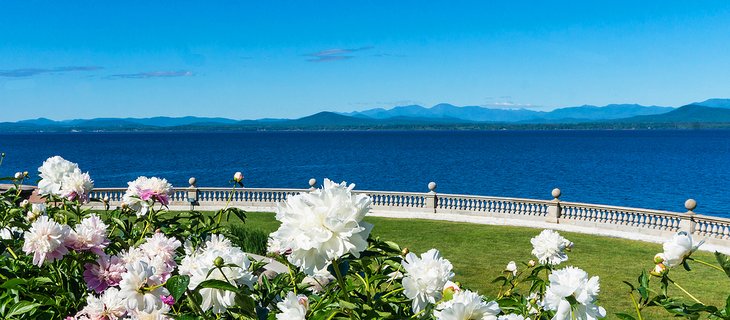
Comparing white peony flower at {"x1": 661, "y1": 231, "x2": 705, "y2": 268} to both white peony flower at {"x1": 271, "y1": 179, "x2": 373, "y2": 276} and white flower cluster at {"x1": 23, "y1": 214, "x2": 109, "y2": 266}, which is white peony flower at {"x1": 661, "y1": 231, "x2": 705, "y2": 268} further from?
white flower cluster at {"x1": 23, "y1": 214, "x2": 109, "y2": 266}

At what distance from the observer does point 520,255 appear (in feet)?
50.9

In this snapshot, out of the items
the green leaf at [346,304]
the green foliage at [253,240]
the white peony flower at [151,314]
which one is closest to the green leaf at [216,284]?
the white peony flower at [151,314]

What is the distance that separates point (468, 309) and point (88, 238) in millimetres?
1755

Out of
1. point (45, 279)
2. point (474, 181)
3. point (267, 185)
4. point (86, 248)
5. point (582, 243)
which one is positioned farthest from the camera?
point (474, 181)

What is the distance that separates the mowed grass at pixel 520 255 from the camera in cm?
1195

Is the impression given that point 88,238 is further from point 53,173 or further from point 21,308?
point 53,173

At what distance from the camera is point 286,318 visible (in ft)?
6.68

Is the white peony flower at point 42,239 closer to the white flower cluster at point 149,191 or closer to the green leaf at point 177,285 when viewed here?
the green leaf at point 177,285

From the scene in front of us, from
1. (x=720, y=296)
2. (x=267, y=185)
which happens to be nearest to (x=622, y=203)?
(x=267, y=185)

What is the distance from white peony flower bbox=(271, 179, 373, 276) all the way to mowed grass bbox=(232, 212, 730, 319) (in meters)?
9.93

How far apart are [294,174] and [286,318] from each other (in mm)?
73582

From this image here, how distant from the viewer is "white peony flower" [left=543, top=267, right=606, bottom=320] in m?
2.10

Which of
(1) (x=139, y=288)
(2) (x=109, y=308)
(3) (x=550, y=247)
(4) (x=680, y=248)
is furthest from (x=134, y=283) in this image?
(3) (x=550, y=247)

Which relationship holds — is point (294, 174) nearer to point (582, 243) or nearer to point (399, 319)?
point (582, 243)
